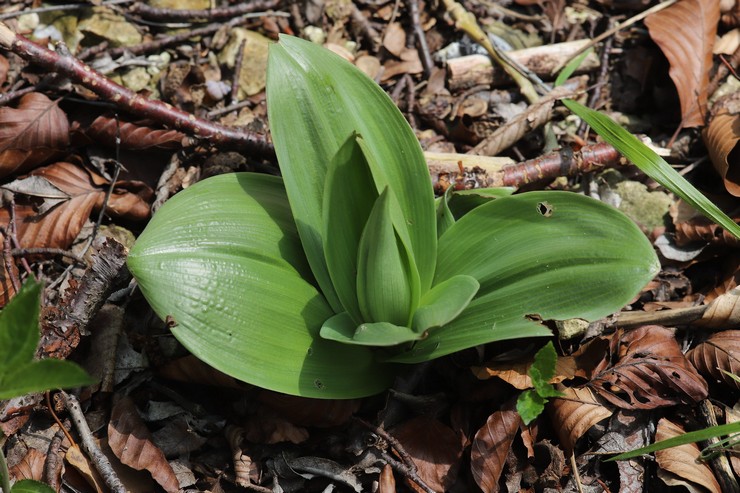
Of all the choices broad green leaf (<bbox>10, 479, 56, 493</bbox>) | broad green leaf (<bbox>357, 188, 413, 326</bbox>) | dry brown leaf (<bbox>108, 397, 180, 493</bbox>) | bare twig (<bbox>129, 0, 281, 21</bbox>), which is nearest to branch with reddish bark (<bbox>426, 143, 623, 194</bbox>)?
broad green leaf (<bbox>357, 188, 413, 326</bbox>)

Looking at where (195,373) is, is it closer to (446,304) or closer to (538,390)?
(446,304)

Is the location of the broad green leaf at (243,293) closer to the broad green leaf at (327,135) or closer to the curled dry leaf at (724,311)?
the broad green leaf at (327,135)

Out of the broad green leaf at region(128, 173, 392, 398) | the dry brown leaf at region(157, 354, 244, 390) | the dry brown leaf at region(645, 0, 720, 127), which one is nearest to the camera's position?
the broad green leaf at region(128, 173, 392, 398)

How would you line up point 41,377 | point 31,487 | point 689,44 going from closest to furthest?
point 41,377 → point 31,487 → point 689,44

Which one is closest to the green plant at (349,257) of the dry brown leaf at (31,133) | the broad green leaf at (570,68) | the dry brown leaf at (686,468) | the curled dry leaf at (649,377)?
the curled dry leaf at (649,377)

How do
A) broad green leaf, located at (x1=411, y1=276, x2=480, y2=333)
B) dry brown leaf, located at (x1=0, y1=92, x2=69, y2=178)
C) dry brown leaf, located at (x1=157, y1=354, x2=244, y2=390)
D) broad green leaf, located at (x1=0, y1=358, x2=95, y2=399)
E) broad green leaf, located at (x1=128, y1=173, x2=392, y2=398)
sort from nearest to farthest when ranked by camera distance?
broad green leaf, located at (x1=0, y1=358, x2=95, y2=399)
broad green leaf, located at (x1=411, y1=276, x2=480, y2=333)
broad green leaf, located at (x1=128, y1=173, x2=392, y2=398)
dry brown leaf, located at (x1=157, y1=354, x2=244, y2=390)
dry brown leaf, located at (x1=0, y1=92, x2=69, y2=178)

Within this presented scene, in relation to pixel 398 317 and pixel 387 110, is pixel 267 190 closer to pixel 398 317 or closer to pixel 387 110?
pixel 387 110

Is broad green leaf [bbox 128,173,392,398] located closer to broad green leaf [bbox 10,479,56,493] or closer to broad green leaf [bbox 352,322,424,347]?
broad green leaf [bbox 352,322,424,347]

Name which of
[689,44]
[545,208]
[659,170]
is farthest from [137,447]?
[689,44]
